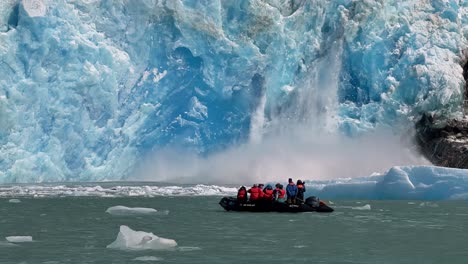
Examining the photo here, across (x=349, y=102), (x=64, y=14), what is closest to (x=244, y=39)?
(x=349, y=102)

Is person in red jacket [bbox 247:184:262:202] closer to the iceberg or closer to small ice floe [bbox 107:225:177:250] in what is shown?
the iceberg

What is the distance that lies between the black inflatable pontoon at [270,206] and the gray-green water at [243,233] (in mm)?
516

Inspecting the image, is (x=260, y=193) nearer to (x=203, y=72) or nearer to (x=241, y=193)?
(x=241, y=193)

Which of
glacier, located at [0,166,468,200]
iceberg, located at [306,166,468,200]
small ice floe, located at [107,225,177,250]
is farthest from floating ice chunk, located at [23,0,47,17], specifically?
small ice floe, located at [107,225,177,250]

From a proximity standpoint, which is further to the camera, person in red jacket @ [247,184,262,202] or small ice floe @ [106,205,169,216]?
person in red jacket @ [247,184,262,202]

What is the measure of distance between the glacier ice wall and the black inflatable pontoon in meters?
15.2

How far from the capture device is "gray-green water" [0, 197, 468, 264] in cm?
1214

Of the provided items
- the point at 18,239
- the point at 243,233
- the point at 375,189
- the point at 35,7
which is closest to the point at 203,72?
the point at 35,7

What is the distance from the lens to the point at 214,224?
698 inches

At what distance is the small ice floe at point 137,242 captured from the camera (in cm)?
1287

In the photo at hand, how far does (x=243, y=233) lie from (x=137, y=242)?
3372 mm

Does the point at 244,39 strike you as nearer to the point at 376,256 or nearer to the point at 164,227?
the point at 164,227

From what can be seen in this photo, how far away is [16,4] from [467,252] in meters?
29.8

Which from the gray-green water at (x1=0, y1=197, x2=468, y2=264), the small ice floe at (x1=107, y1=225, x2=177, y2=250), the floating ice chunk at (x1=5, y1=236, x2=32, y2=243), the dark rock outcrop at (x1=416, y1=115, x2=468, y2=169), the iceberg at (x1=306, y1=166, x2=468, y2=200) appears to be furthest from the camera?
the dark rock outcrop at (x1=416, y1=115, x2=468, y2=169)
